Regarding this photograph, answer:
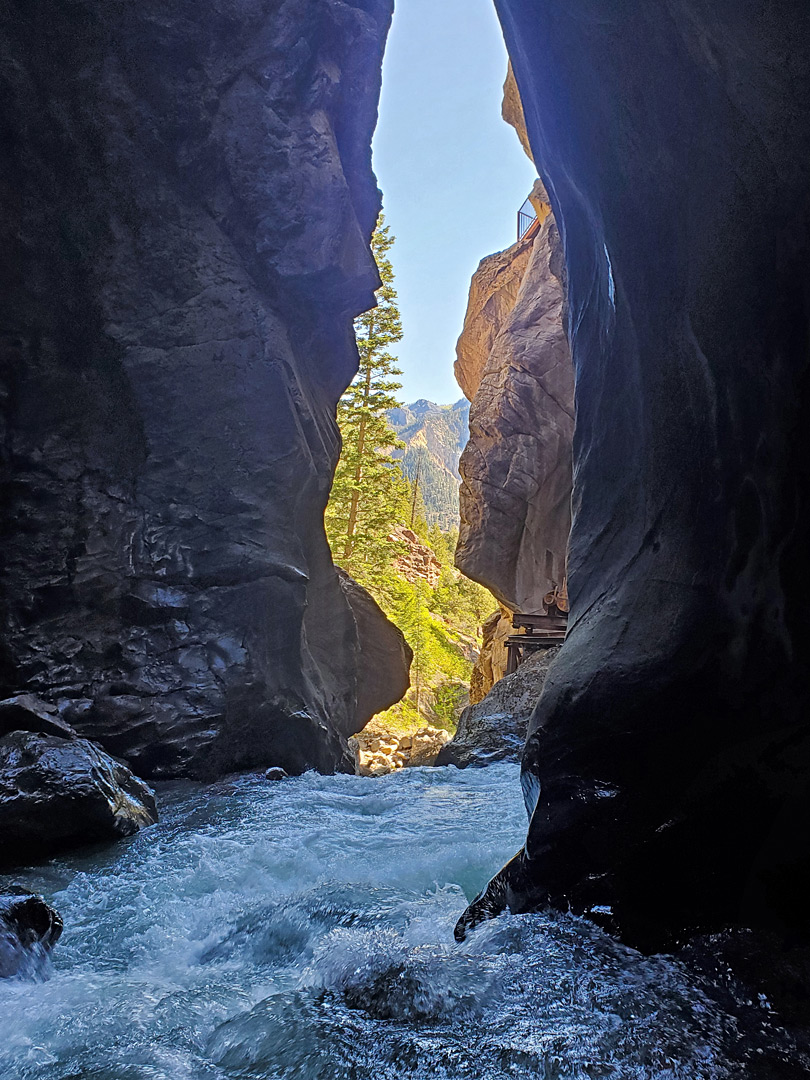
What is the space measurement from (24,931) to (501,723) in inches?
343

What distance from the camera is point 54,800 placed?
500 cm

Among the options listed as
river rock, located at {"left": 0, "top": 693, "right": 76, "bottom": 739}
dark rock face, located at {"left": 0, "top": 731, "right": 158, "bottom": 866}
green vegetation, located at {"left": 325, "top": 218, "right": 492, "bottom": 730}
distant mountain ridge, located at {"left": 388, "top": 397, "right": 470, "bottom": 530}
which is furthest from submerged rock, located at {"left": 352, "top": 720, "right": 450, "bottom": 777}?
distant mountain ridge, located at {"left": 388, "top": 397, "right": 470, "bottom": 530}

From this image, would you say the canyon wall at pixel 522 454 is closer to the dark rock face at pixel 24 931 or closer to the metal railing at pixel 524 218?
the metal railing at pixel 524 218

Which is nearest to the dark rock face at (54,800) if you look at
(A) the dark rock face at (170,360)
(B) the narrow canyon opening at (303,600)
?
(B) the narrow canyon opening at (303,600)

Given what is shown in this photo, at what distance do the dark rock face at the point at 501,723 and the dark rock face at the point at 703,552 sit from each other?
19.4 ft

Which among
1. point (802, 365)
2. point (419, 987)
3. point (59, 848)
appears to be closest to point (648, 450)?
point (802, 365)

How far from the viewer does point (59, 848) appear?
16.2 feet

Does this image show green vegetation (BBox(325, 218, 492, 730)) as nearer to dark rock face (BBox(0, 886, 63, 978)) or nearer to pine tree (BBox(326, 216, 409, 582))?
pine tree (BBox(326, 216, 409, 582))

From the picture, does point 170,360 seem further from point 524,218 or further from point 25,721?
point 524,218

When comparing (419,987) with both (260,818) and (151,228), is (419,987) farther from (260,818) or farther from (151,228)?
(151,228)

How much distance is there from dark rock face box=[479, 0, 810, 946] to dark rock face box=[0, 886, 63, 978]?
229 cm

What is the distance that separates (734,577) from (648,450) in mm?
1056

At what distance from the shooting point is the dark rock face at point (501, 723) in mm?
10367

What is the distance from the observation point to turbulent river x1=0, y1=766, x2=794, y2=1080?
2.17 m
